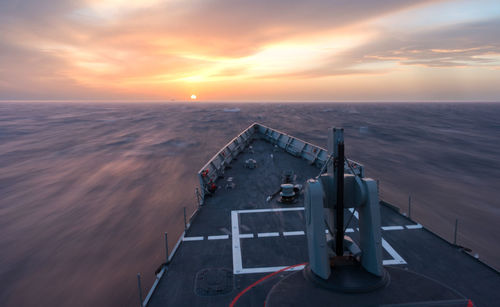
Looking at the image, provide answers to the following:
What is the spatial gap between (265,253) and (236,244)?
1.31 metres

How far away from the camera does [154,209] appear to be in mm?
26531

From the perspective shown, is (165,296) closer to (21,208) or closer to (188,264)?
(188,264)

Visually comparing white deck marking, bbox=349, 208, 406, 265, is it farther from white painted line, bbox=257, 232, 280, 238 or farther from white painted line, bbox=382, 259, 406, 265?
white painted line, bbox=257, 232, 280, 238

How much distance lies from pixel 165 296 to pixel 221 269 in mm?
2007

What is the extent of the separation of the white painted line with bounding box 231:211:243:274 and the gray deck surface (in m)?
0.10

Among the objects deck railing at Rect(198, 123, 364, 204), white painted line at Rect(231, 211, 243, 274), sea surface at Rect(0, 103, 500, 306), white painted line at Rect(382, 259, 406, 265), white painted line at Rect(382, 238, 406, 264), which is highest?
deck railing at Rect(198, 123, 364, 204)

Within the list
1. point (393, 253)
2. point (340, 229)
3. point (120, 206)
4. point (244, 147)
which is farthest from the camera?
point (244, 147)

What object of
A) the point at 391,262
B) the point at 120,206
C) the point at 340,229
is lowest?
the point at 120,206

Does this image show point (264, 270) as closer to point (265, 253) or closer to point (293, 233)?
point (265, 253)

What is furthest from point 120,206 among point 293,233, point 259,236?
point 293,233

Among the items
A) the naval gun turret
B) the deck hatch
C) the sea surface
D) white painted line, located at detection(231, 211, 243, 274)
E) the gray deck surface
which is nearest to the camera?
the naval gun turret

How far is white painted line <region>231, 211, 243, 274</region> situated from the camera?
9319mm

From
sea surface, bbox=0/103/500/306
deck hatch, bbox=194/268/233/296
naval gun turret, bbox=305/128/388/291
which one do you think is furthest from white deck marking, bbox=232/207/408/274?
sea surface, bbox=0/103/500/306

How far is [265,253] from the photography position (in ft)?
33.3
